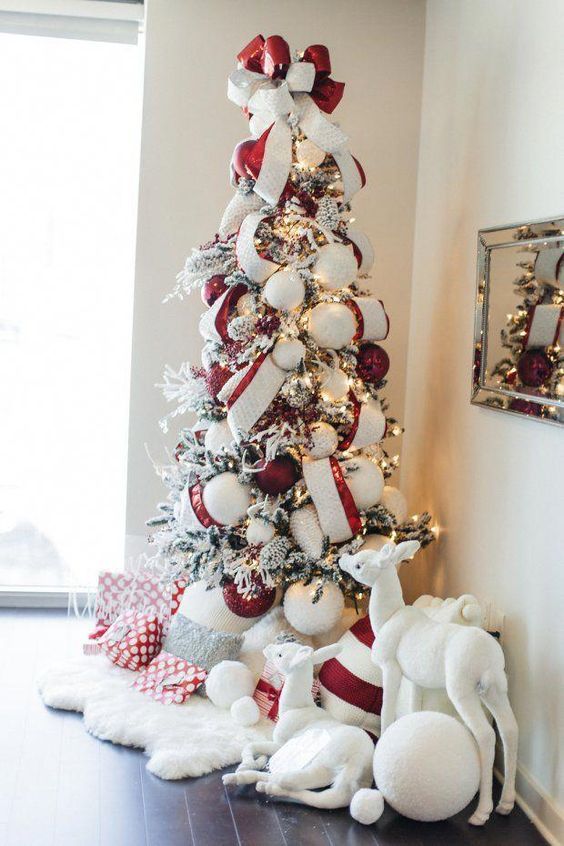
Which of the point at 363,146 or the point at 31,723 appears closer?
the point at 31,723

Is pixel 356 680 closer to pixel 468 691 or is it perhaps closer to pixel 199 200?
pixel 468 691

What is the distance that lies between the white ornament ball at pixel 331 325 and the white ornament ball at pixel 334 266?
7cm

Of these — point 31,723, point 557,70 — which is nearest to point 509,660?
point 31,723

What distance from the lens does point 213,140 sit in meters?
3.96

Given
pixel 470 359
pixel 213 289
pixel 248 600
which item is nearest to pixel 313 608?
pixel 248 600

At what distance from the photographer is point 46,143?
420cm

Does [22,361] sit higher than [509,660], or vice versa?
[22,361]

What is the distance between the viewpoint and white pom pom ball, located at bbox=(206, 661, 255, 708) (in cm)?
318

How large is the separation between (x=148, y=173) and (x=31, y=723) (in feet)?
6.75

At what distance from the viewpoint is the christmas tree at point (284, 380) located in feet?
10.3

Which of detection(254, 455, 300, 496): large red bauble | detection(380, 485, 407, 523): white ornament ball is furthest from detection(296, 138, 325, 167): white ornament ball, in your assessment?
detection(380, 485, 407, 523): white ornament ball

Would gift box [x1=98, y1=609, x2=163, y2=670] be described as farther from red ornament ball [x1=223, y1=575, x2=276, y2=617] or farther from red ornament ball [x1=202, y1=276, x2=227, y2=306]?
red ornament ball [x1=202, y1=276, x2=227, y2=306]

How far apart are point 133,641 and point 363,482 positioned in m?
0.95

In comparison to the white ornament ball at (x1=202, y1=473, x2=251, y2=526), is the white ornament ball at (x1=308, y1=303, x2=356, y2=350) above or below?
above
